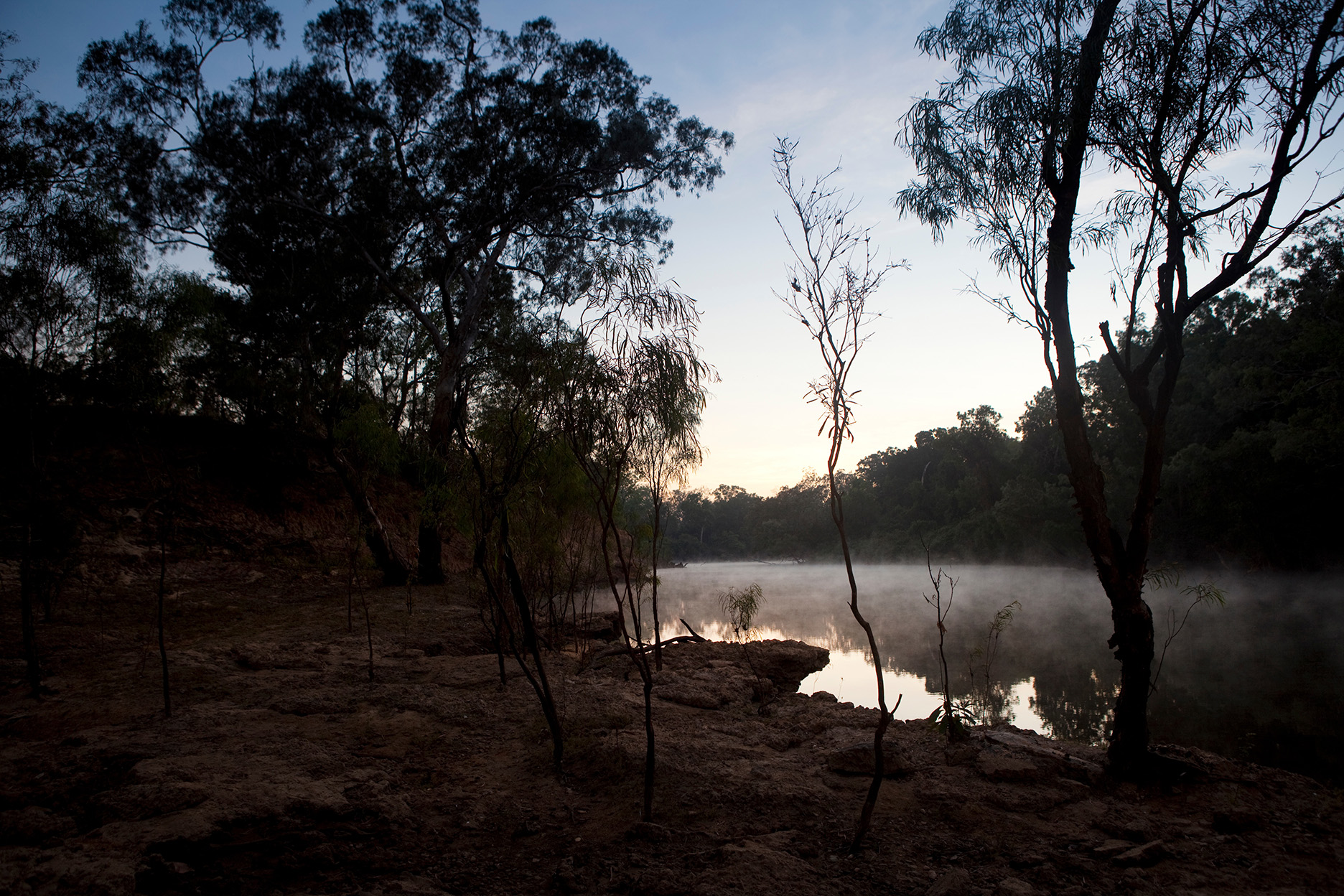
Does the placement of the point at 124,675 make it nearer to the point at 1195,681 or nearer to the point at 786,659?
the point at 786,659

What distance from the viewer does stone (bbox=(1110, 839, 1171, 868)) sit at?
3428 millimetres

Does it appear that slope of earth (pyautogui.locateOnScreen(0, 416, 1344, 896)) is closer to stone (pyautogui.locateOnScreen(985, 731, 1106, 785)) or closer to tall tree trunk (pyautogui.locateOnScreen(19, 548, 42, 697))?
stone (pyautogui.locateOnScreen(985, 731, 1106, 785))

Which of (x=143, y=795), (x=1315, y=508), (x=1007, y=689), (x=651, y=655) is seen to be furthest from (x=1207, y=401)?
(x=143, y=795)

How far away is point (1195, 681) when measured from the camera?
31.8 ft

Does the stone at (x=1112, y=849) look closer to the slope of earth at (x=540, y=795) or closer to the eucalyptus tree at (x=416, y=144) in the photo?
the slope of earth at (x=540, y=795)

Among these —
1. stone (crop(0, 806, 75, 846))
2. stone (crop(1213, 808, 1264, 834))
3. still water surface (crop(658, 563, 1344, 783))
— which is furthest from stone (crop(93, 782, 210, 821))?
still water surface (crop(658, 563, 1344, 783))

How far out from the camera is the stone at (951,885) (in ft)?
10.3

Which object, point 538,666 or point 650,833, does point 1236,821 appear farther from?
point 538,666

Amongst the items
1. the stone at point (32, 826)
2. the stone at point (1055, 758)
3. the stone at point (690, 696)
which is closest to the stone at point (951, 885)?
the stone at point (1055, 758)

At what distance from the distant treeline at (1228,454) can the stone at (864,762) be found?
14.8 ft

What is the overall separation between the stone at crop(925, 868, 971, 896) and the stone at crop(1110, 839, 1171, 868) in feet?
2.68

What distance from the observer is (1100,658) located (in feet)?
37.8

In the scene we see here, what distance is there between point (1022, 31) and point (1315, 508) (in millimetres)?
22161

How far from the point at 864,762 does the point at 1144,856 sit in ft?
5.42
